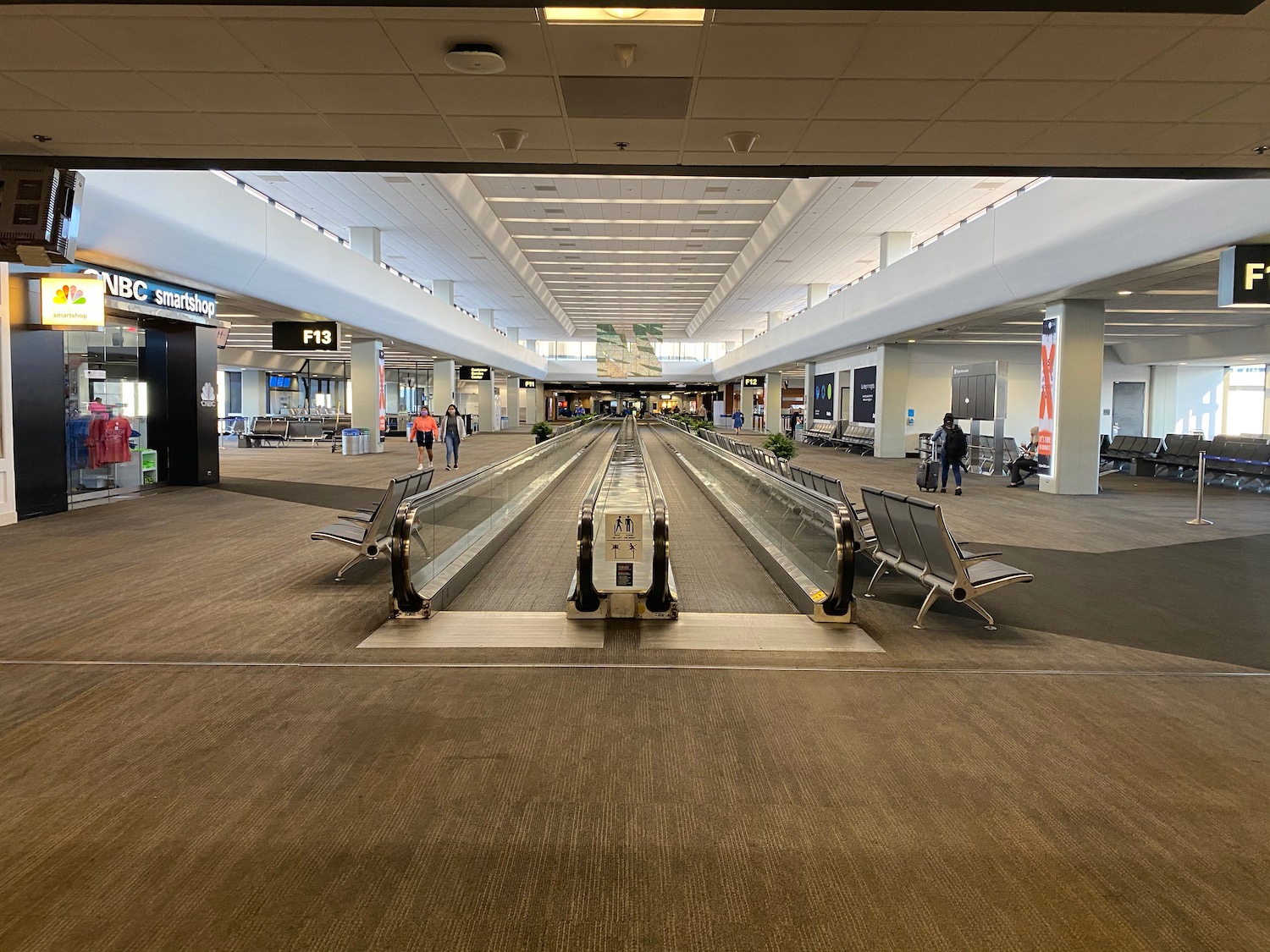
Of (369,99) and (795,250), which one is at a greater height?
(795,250)

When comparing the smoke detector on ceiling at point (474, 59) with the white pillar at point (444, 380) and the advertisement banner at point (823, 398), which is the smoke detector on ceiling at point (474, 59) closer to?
the white pillar at point (444, 380)

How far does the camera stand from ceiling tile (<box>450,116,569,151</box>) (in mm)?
6395

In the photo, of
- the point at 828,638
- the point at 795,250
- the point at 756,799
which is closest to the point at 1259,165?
the point at 828,638

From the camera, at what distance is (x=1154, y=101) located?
5.76m

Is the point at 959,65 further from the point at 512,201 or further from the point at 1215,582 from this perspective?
the point at 512,201

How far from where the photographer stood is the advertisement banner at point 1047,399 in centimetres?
1661

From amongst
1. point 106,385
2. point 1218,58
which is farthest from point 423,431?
point 1218,58

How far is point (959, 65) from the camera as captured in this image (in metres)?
5.23

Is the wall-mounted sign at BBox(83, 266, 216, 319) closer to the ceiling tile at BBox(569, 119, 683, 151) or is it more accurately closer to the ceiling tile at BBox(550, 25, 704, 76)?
the ceiling tile at BBox(569, 119, 683, 151)

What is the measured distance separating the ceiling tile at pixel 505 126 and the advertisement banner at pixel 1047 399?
13588mm

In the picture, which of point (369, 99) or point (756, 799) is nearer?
point (756, 799)

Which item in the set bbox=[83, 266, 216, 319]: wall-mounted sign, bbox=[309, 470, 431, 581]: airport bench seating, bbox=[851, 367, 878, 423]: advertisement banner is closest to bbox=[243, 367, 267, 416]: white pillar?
bbox=[83, 266, 216, 319]: wall-mounted sign

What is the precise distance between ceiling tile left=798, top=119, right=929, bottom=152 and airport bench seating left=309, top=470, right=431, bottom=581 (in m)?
5.11

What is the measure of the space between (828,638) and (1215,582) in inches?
199
